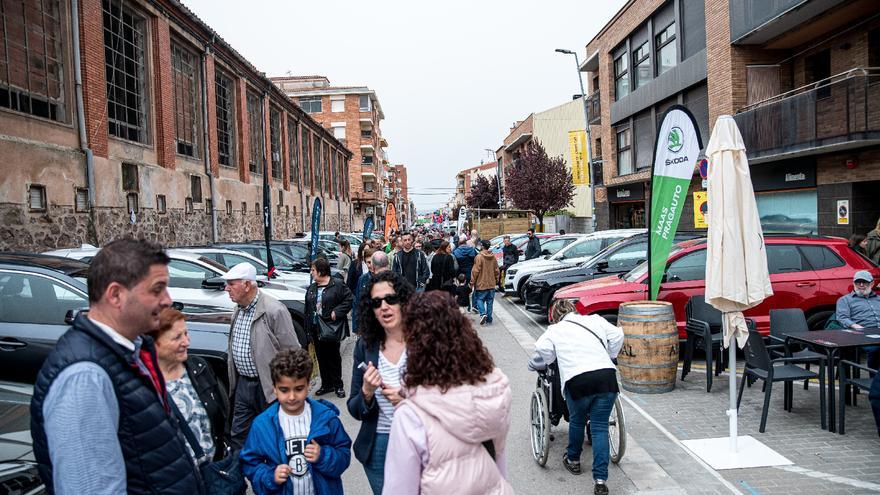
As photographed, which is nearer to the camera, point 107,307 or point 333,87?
point 107,307

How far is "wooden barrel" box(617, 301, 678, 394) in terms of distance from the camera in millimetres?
7062

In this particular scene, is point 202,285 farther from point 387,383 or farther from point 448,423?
point 448,423

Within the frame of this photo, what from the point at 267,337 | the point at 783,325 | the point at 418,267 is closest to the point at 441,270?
the point at 418,267

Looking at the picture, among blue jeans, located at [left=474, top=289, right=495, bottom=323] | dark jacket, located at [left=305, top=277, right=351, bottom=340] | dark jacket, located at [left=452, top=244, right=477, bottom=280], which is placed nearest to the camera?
dark jacket, located at [left=305, top=277, right=351, bottom=340]

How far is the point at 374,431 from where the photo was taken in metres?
3.30

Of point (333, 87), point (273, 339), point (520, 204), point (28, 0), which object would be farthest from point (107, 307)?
point (333, 87)

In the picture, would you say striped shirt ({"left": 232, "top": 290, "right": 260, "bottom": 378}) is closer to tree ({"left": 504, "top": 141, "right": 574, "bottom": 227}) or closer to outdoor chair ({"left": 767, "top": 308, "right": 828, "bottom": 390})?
outdoor chair ({"left": 767, "top": 308, "right": 828, "bottom": 390})

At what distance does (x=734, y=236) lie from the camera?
5559 mm

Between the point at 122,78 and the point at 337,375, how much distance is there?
575 inches

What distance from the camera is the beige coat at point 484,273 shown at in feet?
41.7

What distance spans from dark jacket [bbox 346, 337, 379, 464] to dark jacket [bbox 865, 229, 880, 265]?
38.1 feet

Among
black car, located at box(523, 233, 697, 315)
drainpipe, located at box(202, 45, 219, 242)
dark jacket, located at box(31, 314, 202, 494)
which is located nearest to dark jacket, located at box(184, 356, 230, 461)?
dark jacket, located at box(31, 314, 202, 494)

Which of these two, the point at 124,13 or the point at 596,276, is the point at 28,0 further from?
the point at 596,276

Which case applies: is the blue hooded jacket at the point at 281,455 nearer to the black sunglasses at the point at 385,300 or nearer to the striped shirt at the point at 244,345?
the black sunglasses at the point at 385,300
